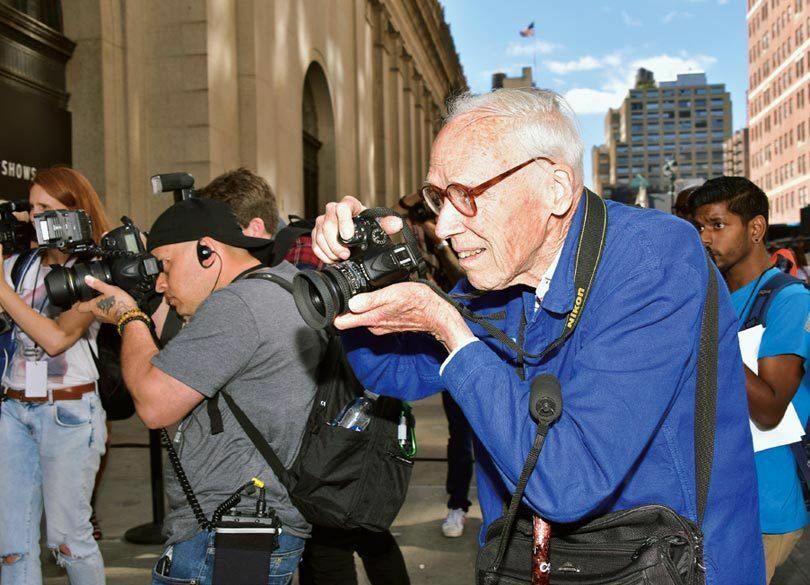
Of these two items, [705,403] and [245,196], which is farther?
[245,196]

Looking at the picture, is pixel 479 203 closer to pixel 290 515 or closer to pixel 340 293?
pixel 340 293

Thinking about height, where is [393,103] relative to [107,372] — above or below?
above

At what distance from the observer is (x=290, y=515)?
118 inches

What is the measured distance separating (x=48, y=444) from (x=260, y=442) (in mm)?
1756

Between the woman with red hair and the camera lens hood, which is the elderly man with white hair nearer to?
the camera lens hood

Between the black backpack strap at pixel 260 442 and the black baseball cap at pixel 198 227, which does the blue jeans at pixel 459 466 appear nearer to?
the black baseball cap at pixel 198 227

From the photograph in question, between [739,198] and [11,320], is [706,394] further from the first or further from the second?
[11,320]

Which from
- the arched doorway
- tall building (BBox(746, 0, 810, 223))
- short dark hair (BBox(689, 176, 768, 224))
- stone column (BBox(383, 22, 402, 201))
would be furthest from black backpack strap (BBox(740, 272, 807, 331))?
tall building (BBox(746, 0, 810, 223))

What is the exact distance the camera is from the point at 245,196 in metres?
3.91

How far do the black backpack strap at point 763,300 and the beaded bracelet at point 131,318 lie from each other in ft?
7.85

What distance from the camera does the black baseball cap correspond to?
3.31 m

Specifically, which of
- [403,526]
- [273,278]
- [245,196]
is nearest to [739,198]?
[273,278]

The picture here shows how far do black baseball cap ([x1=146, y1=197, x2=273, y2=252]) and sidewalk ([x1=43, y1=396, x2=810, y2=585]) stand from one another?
9.82ft

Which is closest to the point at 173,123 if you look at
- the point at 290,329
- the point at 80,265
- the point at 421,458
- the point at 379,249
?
the point at 421,458
